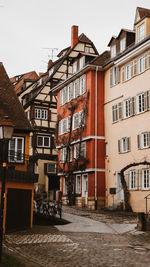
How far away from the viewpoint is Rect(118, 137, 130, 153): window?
28.7 meters

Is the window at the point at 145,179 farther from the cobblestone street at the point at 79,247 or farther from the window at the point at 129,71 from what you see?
the cobblestone street at the point at 79,247

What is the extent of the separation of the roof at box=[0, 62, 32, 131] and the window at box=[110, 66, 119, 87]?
916cm

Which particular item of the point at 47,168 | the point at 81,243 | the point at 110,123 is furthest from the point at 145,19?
the point at 47,168

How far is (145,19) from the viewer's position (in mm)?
28031

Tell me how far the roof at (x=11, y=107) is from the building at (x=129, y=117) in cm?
806

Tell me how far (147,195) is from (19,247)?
13.8 m

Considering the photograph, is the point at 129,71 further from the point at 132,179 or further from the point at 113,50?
the point at 132,179

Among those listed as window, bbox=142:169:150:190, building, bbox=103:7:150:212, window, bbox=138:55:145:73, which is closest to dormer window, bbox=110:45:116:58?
building, bbox=103:7:150:212

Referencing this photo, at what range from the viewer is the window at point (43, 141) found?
1727 inches

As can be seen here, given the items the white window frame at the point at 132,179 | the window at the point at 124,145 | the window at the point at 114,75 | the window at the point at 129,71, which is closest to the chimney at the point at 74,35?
the window at the point at 114,75

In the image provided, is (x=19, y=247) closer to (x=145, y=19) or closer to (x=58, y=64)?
(x=145, y=19)

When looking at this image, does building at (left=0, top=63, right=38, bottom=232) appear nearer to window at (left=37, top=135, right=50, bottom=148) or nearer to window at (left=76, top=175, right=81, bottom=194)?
window at (left=76, top=175, right=81, bottom=194)

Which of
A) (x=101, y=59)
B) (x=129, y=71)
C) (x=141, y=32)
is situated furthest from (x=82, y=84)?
(x=141, y=32)

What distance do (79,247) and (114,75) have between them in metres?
19.7
